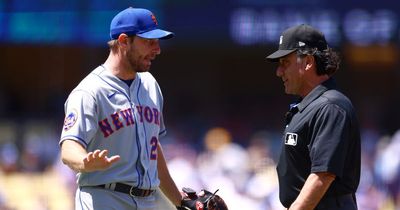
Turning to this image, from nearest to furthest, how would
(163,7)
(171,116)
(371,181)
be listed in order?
(371,181)
(163,7)
(171,116)

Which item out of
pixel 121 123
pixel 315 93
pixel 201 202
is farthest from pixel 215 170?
pixel 315 93

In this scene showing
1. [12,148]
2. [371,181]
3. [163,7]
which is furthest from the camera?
[12,148]

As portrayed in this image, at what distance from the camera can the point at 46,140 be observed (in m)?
12.7

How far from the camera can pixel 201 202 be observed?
14.9ft

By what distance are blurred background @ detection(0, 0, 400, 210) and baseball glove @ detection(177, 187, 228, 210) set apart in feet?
15.5

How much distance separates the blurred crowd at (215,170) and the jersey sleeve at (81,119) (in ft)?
16.7

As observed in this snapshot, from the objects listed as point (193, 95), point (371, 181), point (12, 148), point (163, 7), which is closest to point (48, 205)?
point (12, 148)

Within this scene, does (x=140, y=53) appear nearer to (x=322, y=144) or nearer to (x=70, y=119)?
(x=70, y=119)

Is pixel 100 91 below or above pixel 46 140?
above

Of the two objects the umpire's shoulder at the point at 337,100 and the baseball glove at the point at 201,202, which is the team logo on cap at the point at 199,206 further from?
the umpire's shoulder at the point at 337,100

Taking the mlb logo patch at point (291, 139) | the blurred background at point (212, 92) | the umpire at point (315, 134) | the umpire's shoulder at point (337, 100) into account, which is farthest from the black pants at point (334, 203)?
the blurred background at point (212, 92)

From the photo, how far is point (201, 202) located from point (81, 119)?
32.5 inches

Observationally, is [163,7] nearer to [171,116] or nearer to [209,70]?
[171,116]

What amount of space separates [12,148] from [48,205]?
2171 mm
